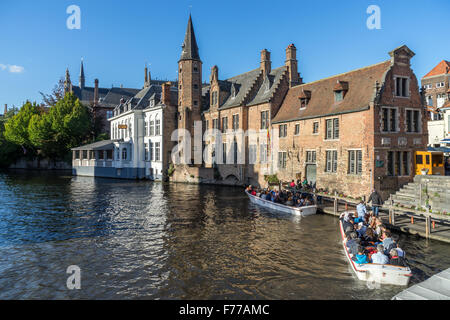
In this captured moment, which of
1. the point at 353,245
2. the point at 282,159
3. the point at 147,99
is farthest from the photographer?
the point at 147,99

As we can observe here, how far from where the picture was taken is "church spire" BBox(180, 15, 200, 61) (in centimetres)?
4553

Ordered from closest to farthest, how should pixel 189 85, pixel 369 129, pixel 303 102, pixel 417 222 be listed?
pixel 417 222, pixel 369 129, pixel 303 102, pixel 189 85

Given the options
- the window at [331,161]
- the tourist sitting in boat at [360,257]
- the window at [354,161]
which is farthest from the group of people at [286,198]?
the tourist sitting in boat at [360,257]

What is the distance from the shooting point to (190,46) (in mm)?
45938

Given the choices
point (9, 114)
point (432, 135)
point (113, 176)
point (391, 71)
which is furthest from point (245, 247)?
point (9, 114)

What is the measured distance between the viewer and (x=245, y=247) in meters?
15.6

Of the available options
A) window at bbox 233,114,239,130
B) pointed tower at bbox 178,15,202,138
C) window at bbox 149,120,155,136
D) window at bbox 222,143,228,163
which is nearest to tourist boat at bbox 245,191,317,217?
window at bbox 233,114,239,130

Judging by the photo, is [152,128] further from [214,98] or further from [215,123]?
[214,98]

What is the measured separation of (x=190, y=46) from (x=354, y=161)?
1183 inches

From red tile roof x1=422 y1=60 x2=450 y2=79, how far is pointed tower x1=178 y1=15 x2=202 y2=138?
143ft

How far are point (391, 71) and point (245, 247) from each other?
709 inches

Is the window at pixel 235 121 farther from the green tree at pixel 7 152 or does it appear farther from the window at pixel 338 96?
the green tree at pixel 7 152

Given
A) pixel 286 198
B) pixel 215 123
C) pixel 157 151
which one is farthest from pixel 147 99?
pixel 286 198

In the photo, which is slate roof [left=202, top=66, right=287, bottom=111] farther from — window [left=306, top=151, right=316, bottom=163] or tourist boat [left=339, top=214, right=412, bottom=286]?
tourist boat [left=339, top=214, right=412, bottom=286]
